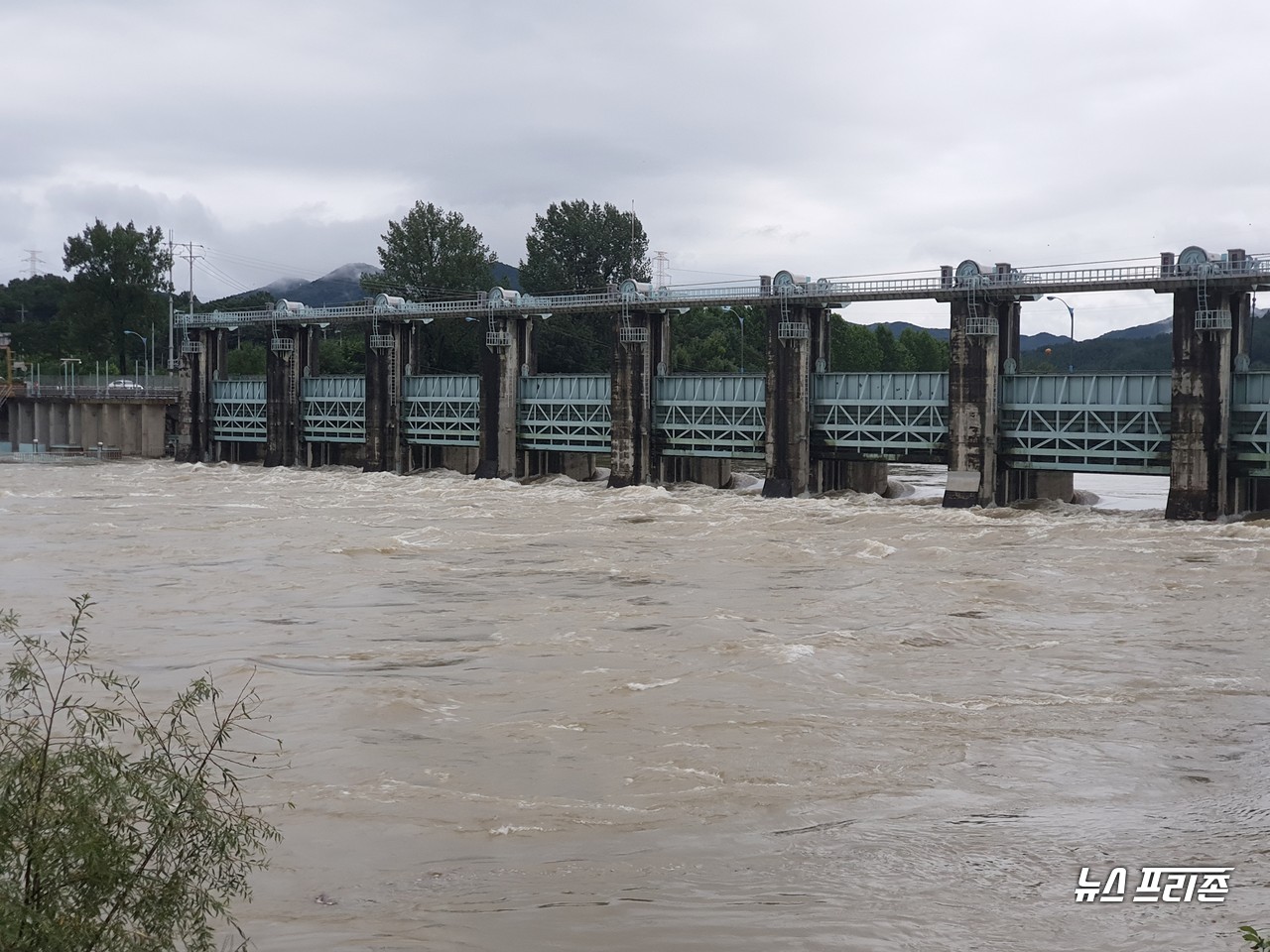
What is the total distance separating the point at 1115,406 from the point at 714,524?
17.7m

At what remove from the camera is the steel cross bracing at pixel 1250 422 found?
48.8 meters

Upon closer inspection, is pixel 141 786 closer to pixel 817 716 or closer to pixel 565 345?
pixel 817 716

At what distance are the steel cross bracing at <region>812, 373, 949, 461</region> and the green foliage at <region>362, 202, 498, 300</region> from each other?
2294 inches

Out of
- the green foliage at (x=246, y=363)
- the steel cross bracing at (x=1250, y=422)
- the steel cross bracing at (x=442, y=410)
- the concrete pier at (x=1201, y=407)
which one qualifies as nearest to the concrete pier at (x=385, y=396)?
the steel cross bracing at (x=442, y=410)

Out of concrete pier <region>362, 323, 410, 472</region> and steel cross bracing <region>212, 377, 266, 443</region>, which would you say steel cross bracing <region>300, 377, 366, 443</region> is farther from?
steel cross bracing <region>212, 377, 266, 443</region>

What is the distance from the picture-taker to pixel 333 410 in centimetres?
9088

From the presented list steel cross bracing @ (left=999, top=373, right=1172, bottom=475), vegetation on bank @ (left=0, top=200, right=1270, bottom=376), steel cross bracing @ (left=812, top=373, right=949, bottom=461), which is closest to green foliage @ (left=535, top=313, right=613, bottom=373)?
vegetation on bank @ (left=0, top=200, right=1270, bottom=376)

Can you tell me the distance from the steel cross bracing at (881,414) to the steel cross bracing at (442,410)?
2513 centimetres

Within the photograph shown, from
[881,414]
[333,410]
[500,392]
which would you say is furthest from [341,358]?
[881,414]

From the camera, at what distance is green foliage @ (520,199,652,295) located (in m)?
115

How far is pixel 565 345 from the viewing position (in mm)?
110062

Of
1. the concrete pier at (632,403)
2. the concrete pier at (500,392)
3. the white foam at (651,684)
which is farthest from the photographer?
the concrete pier at (500,392)

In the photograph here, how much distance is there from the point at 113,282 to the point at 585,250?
49815mm

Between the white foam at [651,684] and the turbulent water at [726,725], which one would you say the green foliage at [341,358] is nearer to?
the turbulent water at [726,725]
